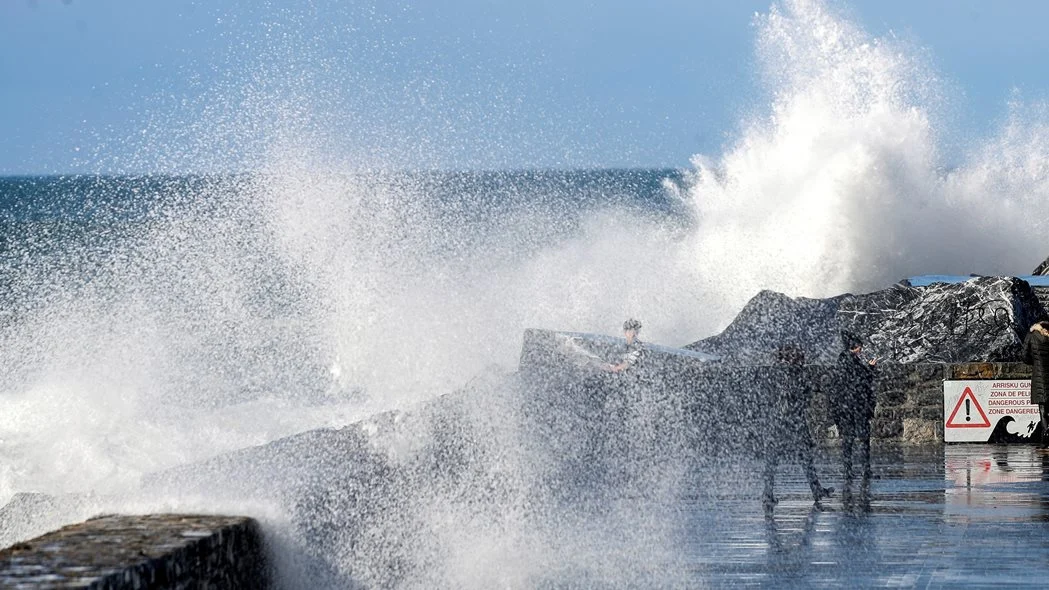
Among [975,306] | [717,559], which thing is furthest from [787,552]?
[975,306]

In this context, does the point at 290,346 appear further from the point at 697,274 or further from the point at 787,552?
the point at 787,552

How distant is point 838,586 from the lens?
763 centimetres

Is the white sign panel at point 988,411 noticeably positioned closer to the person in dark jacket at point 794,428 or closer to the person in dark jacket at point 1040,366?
the person in dark jacket at point 1040,366

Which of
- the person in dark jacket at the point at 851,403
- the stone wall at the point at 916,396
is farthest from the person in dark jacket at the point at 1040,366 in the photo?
the person in dark jacket at the point at 851,403

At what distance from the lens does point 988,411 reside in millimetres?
16922

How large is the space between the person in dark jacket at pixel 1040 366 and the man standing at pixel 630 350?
4.71 meters

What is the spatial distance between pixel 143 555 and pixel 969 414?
14041 millimetres

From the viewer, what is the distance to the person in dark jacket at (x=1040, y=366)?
15852 millimetres

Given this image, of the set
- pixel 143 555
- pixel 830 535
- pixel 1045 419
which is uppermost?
pixel 1045 419

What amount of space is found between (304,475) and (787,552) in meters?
3.28

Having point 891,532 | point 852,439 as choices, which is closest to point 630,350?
point 852,439

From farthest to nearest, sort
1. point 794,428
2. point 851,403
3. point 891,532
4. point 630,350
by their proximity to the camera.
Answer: point 630,350 < point 851,403 < point 794,428 < point 891,532

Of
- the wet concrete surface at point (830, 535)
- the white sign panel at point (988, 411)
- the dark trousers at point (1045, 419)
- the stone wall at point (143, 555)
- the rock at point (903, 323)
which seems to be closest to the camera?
the stone wall at point (143, 555)

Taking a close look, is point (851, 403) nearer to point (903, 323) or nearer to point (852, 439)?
point (852, 439)
